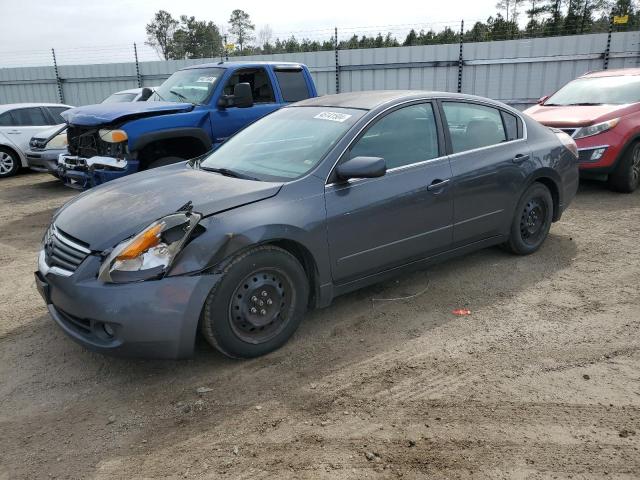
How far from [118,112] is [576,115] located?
6.51 m

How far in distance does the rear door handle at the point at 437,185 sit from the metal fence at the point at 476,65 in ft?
33.2

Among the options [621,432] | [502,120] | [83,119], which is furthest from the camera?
[83,119]

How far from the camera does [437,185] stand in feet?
14.3

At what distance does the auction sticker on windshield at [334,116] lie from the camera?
4219 millimetres

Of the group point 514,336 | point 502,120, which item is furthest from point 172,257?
point 502,120

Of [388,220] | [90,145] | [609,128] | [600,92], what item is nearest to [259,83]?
[90,145]

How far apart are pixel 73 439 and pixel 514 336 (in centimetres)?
293

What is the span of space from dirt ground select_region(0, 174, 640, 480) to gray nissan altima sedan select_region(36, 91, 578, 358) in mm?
333

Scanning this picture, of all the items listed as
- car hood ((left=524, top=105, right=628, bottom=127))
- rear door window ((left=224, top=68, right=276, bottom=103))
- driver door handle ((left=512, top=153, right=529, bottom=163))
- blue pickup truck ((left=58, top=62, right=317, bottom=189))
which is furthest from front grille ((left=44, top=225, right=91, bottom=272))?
car hood ((left=524, top=105, right=628, bottom=127))

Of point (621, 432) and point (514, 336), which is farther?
point (514, 336)

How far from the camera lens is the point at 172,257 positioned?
318 cm

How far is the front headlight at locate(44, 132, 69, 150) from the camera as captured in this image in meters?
9.98

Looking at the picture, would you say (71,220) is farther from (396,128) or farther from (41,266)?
(396,128)

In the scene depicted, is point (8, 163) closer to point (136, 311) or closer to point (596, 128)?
point (136, 311)
